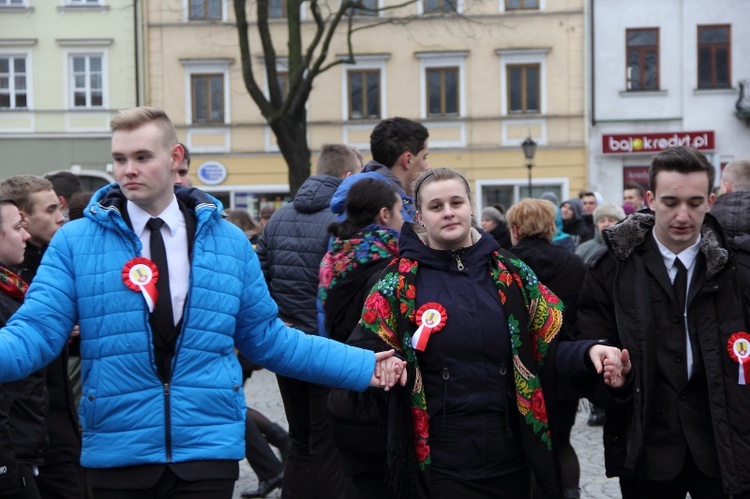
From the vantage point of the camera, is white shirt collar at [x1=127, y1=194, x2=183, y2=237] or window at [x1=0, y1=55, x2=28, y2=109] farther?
window at [x1=0, y1=55, x2=28, y2=109]

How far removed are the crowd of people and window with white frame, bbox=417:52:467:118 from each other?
31.8 meters

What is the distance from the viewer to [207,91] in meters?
37.6

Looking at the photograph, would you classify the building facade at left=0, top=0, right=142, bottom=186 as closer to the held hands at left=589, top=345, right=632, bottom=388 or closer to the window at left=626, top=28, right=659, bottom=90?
the window at left=626, top=28, right=659, bottom=90

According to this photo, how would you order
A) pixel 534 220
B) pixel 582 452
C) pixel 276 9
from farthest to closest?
pixel 276 9, pixel 582 452, pixel 534 220

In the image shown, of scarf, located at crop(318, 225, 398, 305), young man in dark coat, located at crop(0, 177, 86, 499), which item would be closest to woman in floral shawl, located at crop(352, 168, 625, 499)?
scarf, located at crop(318, 225, 398, 305)

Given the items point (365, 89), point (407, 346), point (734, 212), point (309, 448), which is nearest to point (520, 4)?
point (365, 89)

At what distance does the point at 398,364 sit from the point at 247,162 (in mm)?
33412

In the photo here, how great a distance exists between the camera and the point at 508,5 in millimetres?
37219

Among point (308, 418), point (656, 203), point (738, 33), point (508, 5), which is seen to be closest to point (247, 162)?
point (508, 5)

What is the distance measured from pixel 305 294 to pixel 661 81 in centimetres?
3139

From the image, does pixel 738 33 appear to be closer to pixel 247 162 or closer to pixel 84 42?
pixel 247 162

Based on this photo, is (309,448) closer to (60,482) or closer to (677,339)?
(60,482)

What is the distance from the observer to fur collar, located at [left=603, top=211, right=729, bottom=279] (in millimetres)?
4664

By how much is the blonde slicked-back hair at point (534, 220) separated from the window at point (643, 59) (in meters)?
29.7
